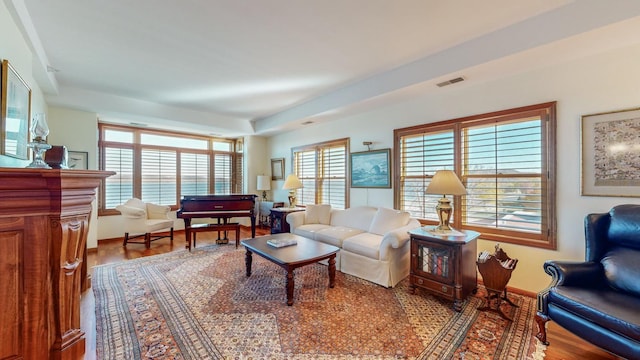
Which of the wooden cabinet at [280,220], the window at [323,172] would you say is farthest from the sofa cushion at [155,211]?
the window at [323,172]

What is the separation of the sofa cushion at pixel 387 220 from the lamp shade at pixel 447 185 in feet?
2.79

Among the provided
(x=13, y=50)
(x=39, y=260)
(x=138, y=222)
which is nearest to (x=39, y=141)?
(x=39, y=260)

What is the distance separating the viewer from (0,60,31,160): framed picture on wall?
77.2 inches

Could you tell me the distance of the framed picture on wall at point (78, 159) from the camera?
4473mm

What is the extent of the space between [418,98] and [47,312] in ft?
14.1

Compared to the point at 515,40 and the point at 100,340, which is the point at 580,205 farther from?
the point at 100,340

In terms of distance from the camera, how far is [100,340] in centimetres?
203

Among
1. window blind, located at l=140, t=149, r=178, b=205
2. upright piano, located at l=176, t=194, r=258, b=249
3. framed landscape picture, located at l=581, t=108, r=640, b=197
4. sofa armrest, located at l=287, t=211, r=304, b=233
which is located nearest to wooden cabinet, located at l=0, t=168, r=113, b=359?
sofa armrest, located at l=287, t=211, r=304, b=233

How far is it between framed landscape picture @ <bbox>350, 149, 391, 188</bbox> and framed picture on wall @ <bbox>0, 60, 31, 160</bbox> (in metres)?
4.16

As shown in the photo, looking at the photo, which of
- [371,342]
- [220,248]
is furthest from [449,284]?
[220,248]

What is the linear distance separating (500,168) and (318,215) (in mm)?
2838

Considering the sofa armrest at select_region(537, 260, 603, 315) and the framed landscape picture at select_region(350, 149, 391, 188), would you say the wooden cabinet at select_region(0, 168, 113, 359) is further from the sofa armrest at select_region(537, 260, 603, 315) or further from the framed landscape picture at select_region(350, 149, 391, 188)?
the framed landscape picture at select_region(350, 149, 391, 188)

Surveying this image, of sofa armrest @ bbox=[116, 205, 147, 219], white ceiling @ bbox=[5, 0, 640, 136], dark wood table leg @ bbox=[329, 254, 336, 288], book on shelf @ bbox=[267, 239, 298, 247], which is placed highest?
white ceiling @ bbox=[5, 0, 640, 136]

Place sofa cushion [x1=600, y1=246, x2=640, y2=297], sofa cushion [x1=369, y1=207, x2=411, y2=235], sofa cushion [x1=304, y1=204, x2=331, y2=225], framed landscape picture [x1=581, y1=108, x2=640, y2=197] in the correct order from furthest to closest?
1. sofa cushion [x1=304, y1=204, x2=331, y2=225]
2. sofa cushion [x1=369, y1=207, x2=411, y2=235]
3. framed landscape picture [x1=581, y1=108, x2=640, y2=197]
4. sofa cushion [x1=600, y1=246, x2=640, y2=297]
